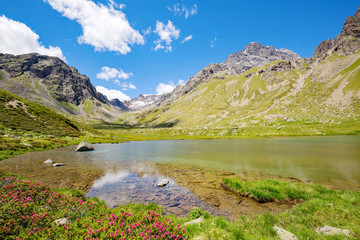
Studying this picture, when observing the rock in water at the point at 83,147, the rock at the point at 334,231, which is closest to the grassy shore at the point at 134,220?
the rock at the point at 334,231

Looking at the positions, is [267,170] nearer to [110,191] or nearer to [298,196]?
[298,196]

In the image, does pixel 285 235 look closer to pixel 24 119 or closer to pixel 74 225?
pixel 74 225

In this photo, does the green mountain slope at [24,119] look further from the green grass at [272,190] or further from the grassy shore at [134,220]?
the green grass at [272,190]

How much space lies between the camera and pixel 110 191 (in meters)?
17.7

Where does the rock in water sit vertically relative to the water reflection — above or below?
below

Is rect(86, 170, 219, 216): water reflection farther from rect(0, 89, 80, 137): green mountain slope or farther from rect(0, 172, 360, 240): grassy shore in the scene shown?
rect(0, 89, 80, 137): green mountain slope

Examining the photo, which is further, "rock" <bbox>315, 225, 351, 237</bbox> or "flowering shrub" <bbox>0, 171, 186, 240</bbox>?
"rock" <bbox>315, 225, 351, 237</bbox>

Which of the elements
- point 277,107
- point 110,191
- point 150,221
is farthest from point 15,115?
point 277,107

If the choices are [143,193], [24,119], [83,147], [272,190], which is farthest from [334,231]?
[24,119]

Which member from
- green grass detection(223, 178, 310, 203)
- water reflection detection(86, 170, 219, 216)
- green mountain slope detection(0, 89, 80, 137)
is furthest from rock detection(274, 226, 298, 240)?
green mountain slope detection(0, 89, 80, 137)

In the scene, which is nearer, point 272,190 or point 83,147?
point 272,190

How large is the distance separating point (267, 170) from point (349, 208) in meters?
14.8

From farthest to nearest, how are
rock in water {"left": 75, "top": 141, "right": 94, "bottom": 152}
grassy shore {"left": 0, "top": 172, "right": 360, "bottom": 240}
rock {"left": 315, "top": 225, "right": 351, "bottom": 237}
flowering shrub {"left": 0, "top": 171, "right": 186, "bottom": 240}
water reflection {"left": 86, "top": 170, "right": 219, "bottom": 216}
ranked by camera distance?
rock in water {"left": 75, "top": 141, "right": 94, "bottom": 152} < water reflection {"left": 86, "top": 170, "right": 219, "bottom": 216} < rock {"left": 315, "top": 225, "right": 351, "bottom": 237} < grassy shore {"left": 0, "top": 172, "right": 360, "bottom": 240} < flowering shrub {"left": 0, "top": 171, "right": 186, "bottom": 240}

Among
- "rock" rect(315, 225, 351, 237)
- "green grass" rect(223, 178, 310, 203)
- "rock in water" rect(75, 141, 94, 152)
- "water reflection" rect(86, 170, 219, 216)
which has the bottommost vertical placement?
"rock in water" rect(75, 141, 94, 152)
